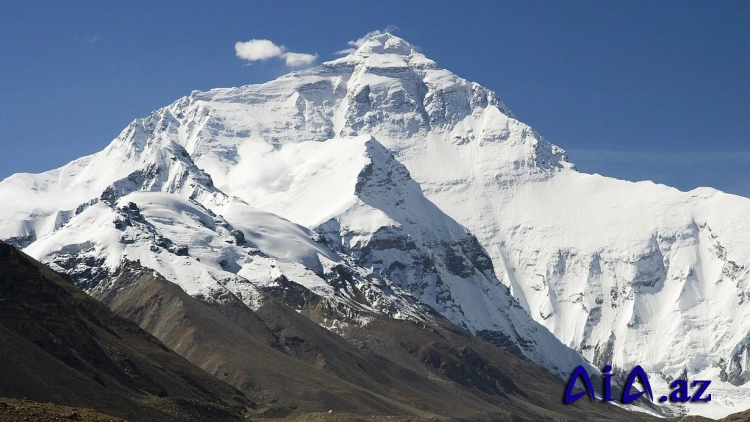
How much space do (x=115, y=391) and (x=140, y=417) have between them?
18.4 m

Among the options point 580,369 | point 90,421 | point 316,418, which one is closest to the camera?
point 90,421

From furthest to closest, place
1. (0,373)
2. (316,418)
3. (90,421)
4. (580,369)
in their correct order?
1. (316,418)
2. (0,373)
3. (580,369)
4. (90,421)

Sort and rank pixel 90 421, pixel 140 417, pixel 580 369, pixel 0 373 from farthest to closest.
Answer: pixel 140 417 < pixel 0 373 < pixel 580 369 < pixel 90 421

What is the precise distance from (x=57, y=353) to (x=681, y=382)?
105 metres

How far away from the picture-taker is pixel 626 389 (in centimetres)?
12200

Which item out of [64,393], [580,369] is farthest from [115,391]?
[580,369]

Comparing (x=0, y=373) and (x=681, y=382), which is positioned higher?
(x=681, y=382)

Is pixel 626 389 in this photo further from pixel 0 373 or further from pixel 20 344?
pixel 20 344

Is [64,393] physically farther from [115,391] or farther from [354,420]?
[354,420]

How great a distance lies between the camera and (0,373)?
163000 millimetres

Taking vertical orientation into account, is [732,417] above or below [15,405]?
above

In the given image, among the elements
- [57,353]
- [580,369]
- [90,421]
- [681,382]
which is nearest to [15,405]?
[90,421]

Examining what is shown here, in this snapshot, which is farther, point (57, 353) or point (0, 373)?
point (57, 353)

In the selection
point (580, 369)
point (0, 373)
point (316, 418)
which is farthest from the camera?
point (316, 418)
